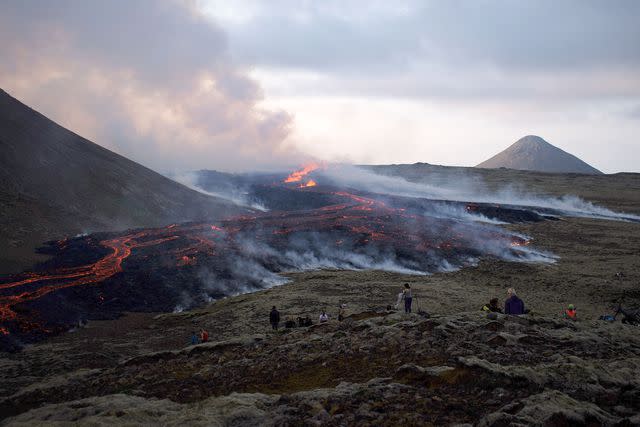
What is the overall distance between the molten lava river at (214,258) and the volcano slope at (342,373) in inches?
228

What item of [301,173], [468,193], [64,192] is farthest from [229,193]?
[468,193]

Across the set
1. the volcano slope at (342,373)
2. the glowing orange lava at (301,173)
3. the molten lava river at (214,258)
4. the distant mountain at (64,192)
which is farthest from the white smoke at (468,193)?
the volcano slope at (342,373)

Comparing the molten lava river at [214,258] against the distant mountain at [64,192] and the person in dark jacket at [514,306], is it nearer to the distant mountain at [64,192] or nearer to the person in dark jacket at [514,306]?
the distant mountain at [64,192]

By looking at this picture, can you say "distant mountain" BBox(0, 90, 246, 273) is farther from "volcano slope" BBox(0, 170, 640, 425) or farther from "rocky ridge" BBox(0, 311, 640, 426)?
"rocky ridge" BBox(0, 311, 640, 426)

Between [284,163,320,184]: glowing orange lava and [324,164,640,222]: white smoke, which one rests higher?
[284,163,320,184]: glowing orange lava

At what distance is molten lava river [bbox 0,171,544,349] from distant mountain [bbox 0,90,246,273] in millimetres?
7067

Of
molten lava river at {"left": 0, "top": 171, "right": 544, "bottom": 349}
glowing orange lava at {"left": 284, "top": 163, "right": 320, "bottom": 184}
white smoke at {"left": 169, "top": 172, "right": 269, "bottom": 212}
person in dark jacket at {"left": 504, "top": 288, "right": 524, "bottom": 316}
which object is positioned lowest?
molten lava river at {"left": 0, "top": 171, "right": 544, "bottom": 349}

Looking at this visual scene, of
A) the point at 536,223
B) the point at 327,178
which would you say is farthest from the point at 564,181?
the point at 536,223

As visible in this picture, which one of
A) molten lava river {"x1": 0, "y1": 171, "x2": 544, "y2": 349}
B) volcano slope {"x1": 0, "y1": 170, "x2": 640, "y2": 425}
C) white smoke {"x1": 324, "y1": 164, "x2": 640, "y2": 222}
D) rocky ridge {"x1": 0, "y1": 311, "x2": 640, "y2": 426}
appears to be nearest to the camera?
rocky ridge {"x1": 0, "y1": 311, "x2": 640, "y2": 426}

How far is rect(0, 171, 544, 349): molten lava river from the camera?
31641mm

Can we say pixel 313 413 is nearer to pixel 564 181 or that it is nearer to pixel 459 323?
pixel 459 323

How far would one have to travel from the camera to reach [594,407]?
8.77 m

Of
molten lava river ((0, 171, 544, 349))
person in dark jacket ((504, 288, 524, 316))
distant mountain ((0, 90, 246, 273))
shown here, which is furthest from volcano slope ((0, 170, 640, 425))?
distant mountain ((0, 90, 246, 273))

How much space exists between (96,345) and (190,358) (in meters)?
9.33
